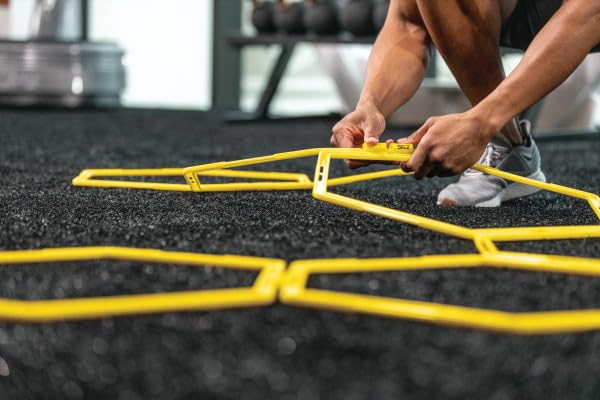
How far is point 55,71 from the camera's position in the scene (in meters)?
3.77

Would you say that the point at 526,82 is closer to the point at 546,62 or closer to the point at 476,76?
the point at 546,62

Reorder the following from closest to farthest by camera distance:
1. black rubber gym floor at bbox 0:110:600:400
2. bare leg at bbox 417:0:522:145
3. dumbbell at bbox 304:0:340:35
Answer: black rubber gym floor at bbox 0:110:600:400 < bare leg at bbox 417:0:522:145 < dumbbell at bbox 304:0:340:35

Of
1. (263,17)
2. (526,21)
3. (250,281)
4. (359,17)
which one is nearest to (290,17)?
(263,17)

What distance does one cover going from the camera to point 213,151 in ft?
7.02

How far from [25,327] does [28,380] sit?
0.13 feet

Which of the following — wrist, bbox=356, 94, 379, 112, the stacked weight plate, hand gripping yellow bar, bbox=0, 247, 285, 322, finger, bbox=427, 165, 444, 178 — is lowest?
the stacked weight plate

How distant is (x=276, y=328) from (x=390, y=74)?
0.72 metres

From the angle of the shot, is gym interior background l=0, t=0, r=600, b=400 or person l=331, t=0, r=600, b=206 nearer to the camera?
gym interior background l=0, t=0, r=600, b=400

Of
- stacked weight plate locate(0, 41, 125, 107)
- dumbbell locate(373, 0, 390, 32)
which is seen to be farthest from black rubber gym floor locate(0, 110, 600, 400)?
stacked weight plate locate(0, 41, 125, 107)

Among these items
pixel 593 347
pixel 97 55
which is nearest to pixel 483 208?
pixel 593 347

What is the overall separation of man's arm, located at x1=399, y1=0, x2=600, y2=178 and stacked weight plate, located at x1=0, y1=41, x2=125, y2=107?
10.1 ft

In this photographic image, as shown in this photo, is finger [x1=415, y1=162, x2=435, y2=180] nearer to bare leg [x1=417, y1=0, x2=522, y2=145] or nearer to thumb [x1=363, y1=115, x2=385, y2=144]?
thumb [x1=363, y1=115, x2=385, y2=144]

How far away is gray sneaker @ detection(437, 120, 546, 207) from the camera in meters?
1.24

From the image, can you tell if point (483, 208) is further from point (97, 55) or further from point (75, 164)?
point (97, 55)
